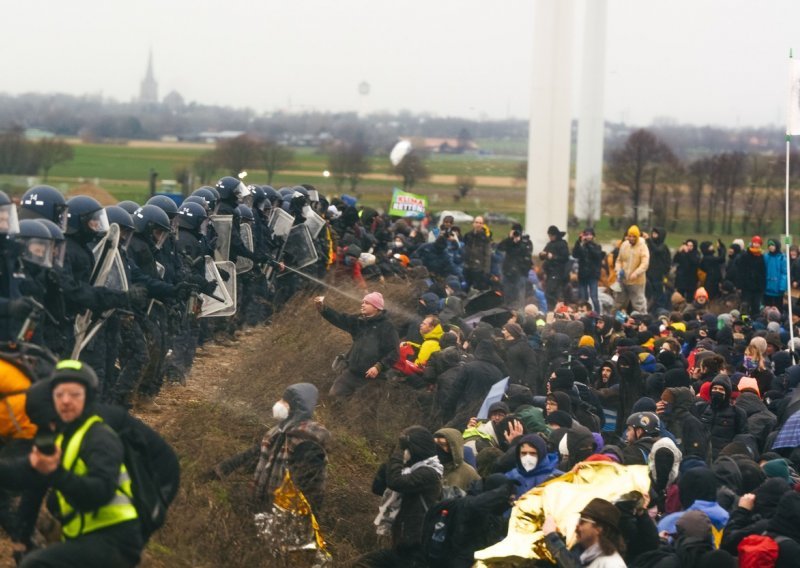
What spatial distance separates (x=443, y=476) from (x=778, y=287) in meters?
16.7

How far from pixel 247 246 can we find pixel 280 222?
2.02 m

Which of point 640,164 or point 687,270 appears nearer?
point 687,270

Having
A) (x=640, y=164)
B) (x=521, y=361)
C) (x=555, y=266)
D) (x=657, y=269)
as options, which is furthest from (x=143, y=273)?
(x=640, y=164)

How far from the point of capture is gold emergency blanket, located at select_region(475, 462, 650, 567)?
910 centimetres

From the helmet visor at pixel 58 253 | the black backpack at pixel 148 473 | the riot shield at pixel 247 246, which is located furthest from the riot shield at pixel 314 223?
the black backpack at pixel 148 473

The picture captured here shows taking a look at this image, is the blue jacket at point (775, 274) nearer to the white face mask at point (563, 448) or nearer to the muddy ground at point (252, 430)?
the muddy ground at point (252, 430)

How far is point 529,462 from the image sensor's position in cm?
1020

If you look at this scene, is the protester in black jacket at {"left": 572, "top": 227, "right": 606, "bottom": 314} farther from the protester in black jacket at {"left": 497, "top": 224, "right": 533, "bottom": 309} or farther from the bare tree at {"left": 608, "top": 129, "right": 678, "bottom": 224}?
the bare tree at {"left": 608, "top": 129, "right": 678, "bottom": 224}

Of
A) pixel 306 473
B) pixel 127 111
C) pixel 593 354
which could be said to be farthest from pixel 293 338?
pixel 127 111

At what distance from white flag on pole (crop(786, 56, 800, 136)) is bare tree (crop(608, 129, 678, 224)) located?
182ft

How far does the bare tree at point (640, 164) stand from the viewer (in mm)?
81750

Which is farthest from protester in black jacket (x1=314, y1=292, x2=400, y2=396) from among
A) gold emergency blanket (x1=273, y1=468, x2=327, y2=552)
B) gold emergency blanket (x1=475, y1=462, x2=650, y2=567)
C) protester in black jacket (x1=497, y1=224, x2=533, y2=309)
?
protester in black jacket (x1=497, y1=224, x2=533, y2=309)

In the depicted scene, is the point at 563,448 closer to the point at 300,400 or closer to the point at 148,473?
the point at 300,400

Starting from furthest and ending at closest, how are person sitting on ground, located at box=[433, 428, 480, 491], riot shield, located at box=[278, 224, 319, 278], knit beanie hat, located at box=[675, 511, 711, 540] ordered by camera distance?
1. riot shield, located at box=[278, 224, 319, 278]
2. person sitting on ground, located at box=[433, 428, 480, 491]
3. knit beanie hat, located at box=[675, 511, 711, 540]
